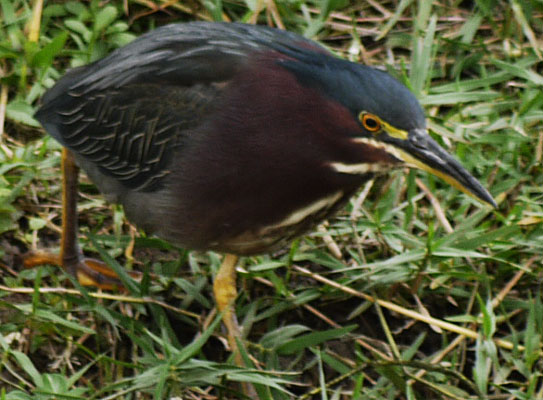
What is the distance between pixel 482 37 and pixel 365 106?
6.33ft

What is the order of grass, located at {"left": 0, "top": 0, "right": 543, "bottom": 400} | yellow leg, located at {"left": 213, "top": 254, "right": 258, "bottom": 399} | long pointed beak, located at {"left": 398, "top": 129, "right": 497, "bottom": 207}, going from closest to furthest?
long pointed beak, located at {"left": 398, "top": 129, "right": 497, "bottom": 207}
grass, located at {"left": 0, "top": 0, "right": 543, "bottom": 400}
yellow leg, located at {"left": 213, "top": 254, "right": 258, "bottom": 399}

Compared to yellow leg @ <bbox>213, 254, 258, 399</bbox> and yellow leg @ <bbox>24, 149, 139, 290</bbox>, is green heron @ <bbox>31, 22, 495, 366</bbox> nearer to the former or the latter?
yellow leg @ <bbox>213, 254, 258, 399</bbox>

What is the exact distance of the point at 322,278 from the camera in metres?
3.61

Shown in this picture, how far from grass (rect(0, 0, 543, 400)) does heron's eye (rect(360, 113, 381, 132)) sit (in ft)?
2.26

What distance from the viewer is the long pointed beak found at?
287 centimetres

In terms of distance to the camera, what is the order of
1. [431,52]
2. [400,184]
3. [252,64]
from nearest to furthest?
[252,64] → [400,184] → [431,52]

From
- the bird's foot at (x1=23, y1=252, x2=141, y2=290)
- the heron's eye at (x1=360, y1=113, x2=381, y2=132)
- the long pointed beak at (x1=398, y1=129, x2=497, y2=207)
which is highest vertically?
the heron's eye at (x1=360, y1=113, x2=381, y2=132)

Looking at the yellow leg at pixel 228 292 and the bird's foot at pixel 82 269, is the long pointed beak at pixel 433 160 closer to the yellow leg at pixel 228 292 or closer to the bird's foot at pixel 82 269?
the yellow leg at pixel 228 292

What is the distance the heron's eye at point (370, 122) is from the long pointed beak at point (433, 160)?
86mm

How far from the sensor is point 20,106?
411cm

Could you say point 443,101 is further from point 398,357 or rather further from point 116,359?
point 116,359

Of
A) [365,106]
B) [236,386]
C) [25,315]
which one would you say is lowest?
[236,386]

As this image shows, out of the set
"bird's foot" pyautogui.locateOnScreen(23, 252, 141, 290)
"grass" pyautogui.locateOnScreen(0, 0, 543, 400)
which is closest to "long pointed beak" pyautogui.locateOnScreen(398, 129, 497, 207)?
"grass" pyautogui.locateOnScreen(0, 0, 543, 400)

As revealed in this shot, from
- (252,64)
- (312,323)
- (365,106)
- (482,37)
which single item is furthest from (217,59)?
(482,37)
